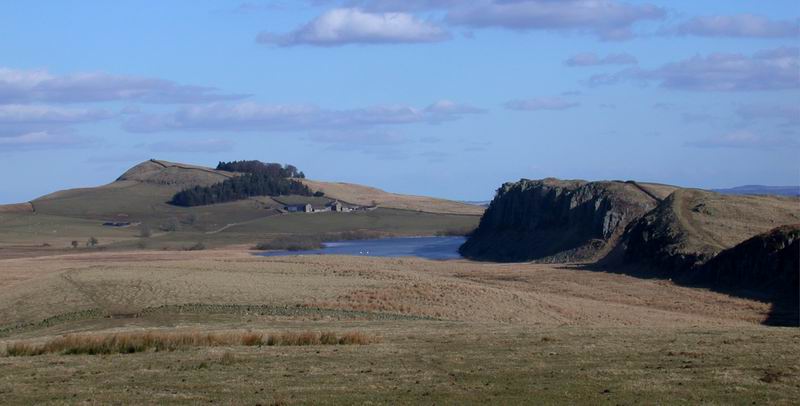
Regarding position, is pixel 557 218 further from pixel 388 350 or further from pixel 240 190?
pixel 240 190

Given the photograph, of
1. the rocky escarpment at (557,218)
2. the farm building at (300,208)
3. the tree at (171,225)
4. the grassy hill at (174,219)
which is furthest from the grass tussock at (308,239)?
the tree at (171,225)

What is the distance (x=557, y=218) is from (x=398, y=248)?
21.2 metres

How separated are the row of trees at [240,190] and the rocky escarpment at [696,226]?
354 feet

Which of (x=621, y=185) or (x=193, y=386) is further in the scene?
(x=621, y=185)

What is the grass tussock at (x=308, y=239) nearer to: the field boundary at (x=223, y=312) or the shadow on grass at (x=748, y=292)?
the shadow on grass at (x=748, y=292)

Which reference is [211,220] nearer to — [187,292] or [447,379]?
[187,292]

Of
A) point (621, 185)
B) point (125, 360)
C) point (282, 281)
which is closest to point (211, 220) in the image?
point (621, 185)

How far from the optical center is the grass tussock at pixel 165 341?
81.3 ft

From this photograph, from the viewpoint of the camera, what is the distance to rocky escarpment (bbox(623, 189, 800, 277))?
6719 centimetres

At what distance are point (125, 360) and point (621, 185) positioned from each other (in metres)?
85.2

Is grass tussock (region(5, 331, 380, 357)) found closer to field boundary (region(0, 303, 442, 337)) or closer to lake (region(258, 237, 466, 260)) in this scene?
field boundary (region(0, 303, 442, 337))

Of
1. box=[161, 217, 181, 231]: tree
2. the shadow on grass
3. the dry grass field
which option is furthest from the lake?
the dry grass field

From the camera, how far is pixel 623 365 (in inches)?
813

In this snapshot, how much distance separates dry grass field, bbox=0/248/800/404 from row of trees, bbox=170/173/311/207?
12824 centimetres
